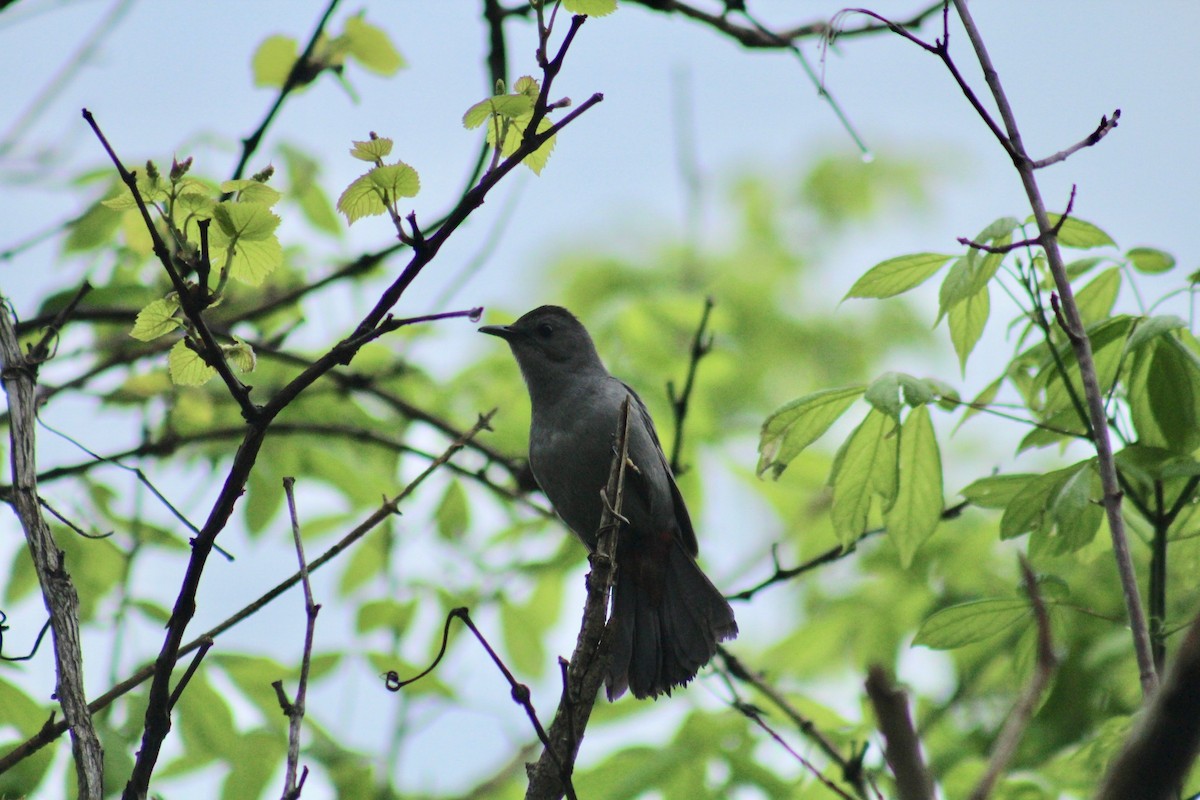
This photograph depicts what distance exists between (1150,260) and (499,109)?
2.08 meters

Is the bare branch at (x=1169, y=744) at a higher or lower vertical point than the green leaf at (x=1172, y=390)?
lower

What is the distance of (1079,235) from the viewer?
3.09m

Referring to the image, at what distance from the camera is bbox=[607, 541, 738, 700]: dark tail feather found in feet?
14.2

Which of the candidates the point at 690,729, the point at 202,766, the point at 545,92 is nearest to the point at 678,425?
the point at 690,729

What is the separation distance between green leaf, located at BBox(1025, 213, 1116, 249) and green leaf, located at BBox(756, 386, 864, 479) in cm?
73

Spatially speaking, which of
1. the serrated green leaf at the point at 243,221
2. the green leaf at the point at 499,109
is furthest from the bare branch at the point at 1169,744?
the serrated green leaf at the point at 243,221

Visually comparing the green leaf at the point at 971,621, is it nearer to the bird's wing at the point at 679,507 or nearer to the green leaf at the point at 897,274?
the green leaf at the point at 897,274

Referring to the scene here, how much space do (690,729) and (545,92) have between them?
2844 mm

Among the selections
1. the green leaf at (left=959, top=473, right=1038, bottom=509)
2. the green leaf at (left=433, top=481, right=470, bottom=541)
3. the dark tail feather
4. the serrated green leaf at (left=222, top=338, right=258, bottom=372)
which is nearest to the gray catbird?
the dark tail feather

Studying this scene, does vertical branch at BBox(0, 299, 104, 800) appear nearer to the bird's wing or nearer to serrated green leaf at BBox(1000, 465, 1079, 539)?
serrated green leaf at BBox(1000, 465, 1079, 539)

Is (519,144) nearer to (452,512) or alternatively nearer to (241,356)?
(241,356)

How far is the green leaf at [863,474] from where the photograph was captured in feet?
Answer: 10.4

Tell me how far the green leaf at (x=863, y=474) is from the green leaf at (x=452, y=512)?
2.25m

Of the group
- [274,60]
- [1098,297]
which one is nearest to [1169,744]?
[1098,297]
